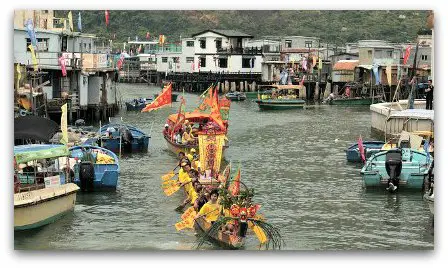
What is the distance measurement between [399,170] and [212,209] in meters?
5.90

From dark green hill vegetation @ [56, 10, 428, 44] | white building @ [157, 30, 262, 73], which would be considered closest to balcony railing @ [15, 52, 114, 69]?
dark green hill vegetation @ [56, 10, 428, 44]

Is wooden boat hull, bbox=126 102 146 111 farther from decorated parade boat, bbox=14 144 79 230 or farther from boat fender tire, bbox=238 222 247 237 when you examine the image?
boat fender tire, bbox=238 222 247 237

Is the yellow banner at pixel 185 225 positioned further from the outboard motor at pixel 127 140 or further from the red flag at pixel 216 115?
the outboard motor at pixel 127 140

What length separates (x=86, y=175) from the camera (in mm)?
19625

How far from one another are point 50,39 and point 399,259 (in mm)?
22768

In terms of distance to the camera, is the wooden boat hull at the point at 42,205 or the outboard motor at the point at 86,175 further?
the outboard motor at the point at 86,175

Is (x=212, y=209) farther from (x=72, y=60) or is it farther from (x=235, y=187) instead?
(x=72, y=60)

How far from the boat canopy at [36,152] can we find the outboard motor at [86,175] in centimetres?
278

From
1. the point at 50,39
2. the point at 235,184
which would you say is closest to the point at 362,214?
the point at 235,184

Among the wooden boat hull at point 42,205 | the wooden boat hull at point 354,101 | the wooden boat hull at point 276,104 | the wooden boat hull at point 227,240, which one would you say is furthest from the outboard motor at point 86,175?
Answer: the wooden boat hull at point 354,101

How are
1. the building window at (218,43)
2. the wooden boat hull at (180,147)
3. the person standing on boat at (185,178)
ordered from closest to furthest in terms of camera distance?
the person standing on boat at (185,178)
the wooden boat hull at (180,147)
the building window at (218,43)

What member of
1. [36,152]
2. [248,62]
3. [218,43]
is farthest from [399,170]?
[248,62]

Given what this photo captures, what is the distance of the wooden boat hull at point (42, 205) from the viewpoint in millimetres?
14680
